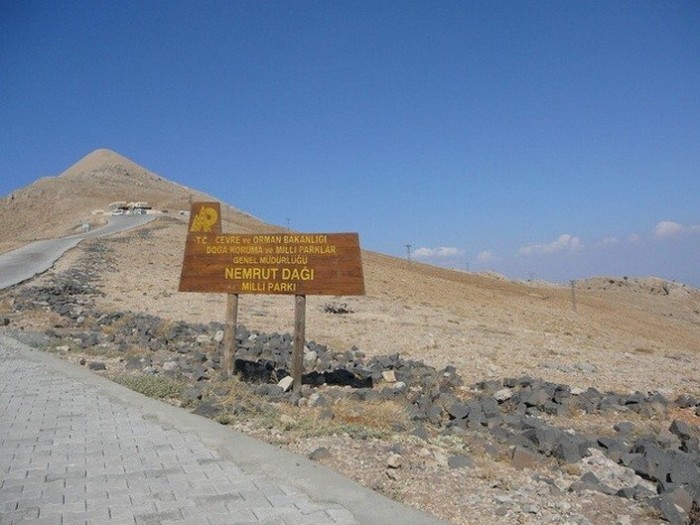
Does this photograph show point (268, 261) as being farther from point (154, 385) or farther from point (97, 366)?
point (97, 366)

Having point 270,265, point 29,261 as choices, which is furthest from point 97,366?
point 29,261

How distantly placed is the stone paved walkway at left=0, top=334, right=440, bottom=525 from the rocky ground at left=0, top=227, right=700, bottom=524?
2.04 feet

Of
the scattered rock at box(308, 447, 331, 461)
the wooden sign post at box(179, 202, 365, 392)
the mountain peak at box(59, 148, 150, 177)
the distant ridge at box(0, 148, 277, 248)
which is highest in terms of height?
the mountain peak at box(59, 148, 150, 177)

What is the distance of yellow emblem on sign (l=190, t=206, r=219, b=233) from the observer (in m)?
9.77

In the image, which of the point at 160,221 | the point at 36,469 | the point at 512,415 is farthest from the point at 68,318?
the point at 160,221

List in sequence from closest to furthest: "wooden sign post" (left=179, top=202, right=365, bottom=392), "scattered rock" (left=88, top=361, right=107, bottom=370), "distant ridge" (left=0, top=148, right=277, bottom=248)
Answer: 1. "wooden sign post" (left=179, top=202, right=365, bottom=392)
2. "scattered rock" (left=88, top=361, right=107, bottom=370)
3. "distant ridge" (left=0, top=148, right=277, bottom=248)

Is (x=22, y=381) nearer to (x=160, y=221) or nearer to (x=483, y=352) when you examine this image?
(x=483, y=352)

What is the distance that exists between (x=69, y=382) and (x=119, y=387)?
85 cm

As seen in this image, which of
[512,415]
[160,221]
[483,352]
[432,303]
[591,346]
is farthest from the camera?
[160,221]

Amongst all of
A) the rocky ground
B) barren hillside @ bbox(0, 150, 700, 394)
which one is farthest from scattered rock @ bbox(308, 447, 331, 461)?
barren hillside @ bbox(0, 150, 700, 394)

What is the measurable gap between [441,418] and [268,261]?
3696 mm

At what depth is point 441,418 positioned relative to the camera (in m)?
7.23

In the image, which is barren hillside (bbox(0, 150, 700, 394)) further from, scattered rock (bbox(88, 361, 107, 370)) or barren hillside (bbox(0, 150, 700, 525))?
scattered rock (bbox(88, 361, 107, 370))

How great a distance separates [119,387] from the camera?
785 cm
